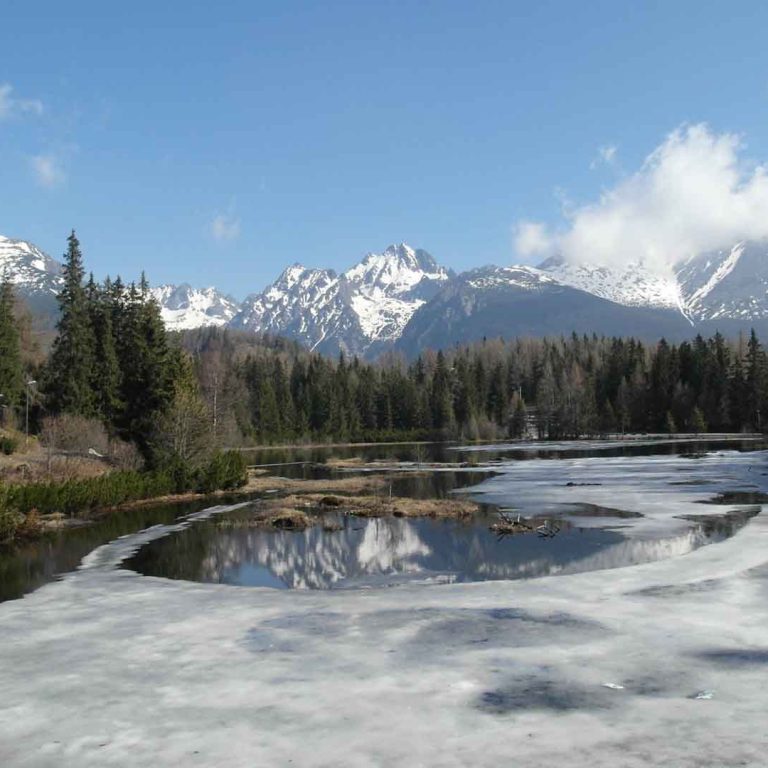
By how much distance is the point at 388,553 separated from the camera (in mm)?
28469

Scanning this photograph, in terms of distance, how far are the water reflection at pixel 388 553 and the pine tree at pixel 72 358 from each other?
122 ft

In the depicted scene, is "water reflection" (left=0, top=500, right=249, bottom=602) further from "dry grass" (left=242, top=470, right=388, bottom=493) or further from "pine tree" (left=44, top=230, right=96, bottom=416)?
"pine tree" (left=44, top=230, right=96, bottom=416)

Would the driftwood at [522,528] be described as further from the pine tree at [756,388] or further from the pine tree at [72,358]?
the pine tree at [756,388]

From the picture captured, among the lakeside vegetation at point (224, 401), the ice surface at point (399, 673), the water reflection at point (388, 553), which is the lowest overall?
the water reflection at point (388, 553)

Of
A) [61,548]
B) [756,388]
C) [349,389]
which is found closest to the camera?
[61,548]

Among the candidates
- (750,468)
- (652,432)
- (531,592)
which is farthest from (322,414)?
(531,592)

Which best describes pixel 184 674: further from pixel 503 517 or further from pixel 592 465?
pixel 592 465

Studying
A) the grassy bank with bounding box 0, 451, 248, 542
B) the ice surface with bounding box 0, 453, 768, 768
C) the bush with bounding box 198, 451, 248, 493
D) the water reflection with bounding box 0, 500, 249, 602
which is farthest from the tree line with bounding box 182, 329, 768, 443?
the ice surface with bounding box 0, 453, 768, 768

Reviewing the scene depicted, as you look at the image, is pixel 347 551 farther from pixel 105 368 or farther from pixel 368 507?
pixel 105 368

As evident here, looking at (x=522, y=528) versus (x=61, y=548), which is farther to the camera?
(x=522, y=528)

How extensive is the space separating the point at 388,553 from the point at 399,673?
15.6m

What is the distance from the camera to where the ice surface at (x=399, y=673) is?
9.60 meters

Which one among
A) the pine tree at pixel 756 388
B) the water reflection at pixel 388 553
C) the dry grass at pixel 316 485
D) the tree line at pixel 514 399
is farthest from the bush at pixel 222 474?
the pine tree at pixel 756 388

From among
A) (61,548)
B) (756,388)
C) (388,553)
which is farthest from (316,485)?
(756,388)
